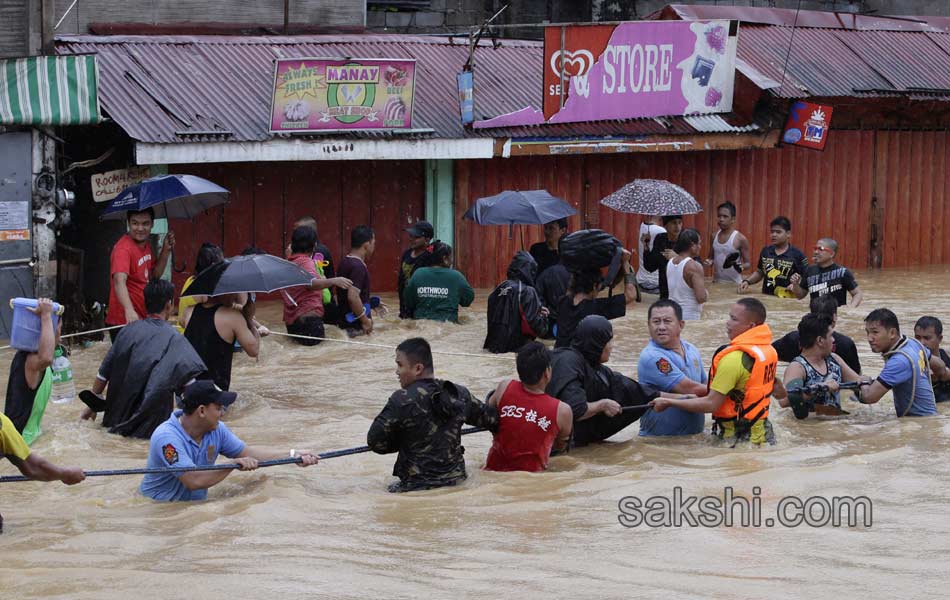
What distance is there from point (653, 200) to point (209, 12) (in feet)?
22.1

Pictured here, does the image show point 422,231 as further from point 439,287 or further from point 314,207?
point 314,207

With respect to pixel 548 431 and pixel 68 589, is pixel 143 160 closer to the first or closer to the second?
pixel 548 431

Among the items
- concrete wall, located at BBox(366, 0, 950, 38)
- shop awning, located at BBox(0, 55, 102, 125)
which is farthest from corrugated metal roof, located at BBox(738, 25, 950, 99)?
shop awning, located at BBox(0, 55, 102, 125)

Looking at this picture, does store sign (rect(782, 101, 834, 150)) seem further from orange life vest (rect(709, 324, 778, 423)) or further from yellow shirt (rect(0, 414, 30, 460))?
yellow shirt (rect(0, 414, 30, 460))

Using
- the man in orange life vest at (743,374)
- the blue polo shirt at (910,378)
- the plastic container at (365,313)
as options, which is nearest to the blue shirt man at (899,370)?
the blue polo shirt at (910,378)

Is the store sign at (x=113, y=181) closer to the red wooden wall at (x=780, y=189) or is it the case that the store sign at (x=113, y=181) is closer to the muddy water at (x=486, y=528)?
the red wooden wall at (x=780, y=189)

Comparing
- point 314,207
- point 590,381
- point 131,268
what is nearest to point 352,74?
point 314,207

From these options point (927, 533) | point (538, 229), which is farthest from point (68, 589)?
point (538, 229)

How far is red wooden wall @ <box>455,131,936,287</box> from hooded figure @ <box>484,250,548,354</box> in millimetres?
4545

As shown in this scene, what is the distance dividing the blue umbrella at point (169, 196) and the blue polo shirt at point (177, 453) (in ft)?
15.6

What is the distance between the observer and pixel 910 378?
10.1 metres

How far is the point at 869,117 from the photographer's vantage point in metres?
20.6

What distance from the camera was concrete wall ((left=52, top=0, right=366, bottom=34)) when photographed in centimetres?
1708

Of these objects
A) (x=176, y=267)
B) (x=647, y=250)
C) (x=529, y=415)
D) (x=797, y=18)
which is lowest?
(x=529, y=415)
